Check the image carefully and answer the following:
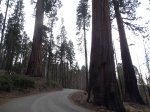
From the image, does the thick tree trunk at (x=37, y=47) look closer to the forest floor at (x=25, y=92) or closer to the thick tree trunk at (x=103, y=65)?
Answer: the forest floor at (x=25, y=92)

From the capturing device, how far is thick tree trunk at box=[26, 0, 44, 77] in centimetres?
2039

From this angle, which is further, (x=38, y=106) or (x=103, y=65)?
(x=103, y=65)

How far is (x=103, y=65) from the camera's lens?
10.3 metres

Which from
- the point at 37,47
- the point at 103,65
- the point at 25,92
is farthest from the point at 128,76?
the point at 37,47

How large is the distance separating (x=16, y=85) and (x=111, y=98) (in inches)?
385

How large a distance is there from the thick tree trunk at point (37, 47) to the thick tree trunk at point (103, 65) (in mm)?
10774

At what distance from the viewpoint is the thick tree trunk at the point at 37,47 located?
66.9 ft

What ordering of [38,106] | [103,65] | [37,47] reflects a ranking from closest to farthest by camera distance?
[38,106] → [103,65] → [37,47]

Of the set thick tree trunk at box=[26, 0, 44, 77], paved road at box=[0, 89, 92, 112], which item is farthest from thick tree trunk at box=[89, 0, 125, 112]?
thick tree trunk at box=[26, 0, 44, 77]

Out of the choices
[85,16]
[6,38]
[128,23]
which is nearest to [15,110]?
[128,23]

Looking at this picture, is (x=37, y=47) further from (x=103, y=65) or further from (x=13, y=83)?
(x=103, y=65)

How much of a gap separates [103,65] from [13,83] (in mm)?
9130

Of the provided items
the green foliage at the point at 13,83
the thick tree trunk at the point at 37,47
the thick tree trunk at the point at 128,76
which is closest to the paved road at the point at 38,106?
the green foliage at the point at 13,83

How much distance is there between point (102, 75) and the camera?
33.5ft
